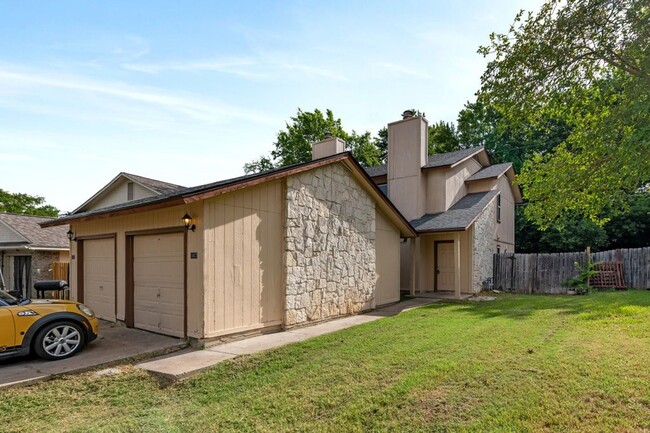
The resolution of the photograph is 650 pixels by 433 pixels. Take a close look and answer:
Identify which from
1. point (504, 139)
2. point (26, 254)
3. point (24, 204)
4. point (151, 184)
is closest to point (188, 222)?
point (151, 184)

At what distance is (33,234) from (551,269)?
22.1 m

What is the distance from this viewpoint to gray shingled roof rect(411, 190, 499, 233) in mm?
13453

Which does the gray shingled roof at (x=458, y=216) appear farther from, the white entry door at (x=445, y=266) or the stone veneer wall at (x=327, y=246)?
the stone veneer wall at (x=327, y=246)

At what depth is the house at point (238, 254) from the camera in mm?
7164

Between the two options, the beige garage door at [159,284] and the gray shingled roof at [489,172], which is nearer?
the beige garage door at [159,284]

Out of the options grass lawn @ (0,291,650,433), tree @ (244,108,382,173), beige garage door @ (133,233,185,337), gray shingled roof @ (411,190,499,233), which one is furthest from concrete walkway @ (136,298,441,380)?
tree @ (244,108,382,173)

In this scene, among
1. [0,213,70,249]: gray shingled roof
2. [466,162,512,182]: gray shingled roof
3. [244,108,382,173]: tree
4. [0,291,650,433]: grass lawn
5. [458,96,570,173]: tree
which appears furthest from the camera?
[244,108,382,173]: tree

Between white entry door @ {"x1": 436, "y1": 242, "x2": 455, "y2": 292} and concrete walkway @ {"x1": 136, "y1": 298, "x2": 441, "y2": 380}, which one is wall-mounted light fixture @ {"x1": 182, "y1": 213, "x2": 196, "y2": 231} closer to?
concrete walkway @ {"x1": 136, "y1": 298, "x2": 441, "y2": 380}

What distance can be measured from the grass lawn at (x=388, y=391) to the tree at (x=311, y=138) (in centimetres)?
2684

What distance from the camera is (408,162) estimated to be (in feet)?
51.9

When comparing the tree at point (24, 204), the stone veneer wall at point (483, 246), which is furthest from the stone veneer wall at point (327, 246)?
the tree at point (24, 204)

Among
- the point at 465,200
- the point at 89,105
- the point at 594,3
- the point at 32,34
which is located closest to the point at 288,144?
the point at 465,200

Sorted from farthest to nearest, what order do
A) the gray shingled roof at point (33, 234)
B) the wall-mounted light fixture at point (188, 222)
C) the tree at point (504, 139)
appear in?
the tree at point (504, 139) < the gray shingled roof at point (33, 234) < the wall-mounted light fixture at point (188, 222)

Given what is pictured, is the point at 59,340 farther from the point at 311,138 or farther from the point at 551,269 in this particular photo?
the point at 311,138
